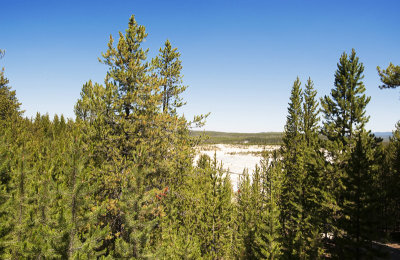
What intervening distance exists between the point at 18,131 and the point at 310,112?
131 ft

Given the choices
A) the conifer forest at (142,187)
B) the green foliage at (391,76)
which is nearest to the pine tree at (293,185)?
the conifer forest at (142,187)

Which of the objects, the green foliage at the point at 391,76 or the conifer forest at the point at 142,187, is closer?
the conifer forest at the point at 142,187

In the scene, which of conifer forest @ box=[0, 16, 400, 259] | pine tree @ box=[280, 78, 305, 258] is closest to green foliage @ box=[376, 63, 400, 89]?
conifer forest @ box=[0, 16, 400, 259]

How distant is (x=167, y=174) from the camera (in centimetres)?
1104

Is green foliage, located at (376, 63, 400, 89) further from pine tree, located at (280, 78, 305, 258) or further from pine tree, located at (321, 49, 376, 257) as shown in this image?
pine tree, located at (280, 78, 305, 258)

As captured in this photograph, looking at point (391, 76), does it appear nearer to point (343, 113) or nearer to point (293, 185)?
point (343, 113)

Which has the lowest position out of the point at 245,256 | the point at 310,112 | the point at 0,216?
the point at 245,256

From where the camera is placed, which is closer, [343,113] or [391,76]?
[391,76]

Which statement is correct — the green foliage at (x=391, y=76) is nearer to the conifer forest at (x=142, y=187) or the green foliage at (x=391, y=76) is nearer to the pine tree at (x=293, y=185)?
the conifer forest at (x=142, y=187)

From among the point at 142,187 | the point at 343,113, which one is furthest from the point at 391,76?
the point at 142,187

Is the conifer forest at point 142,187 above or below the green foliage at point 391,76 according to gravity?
below

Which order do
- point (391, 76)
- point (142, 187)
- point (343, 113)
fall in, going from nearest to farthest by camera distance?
point (142, 187), point (391, 76), point (343, 113)

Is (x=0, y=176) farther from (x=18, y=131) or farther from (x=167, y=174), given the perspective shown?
(x=18, y=131)

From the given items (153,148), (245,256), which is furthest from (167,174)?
(245,256)
